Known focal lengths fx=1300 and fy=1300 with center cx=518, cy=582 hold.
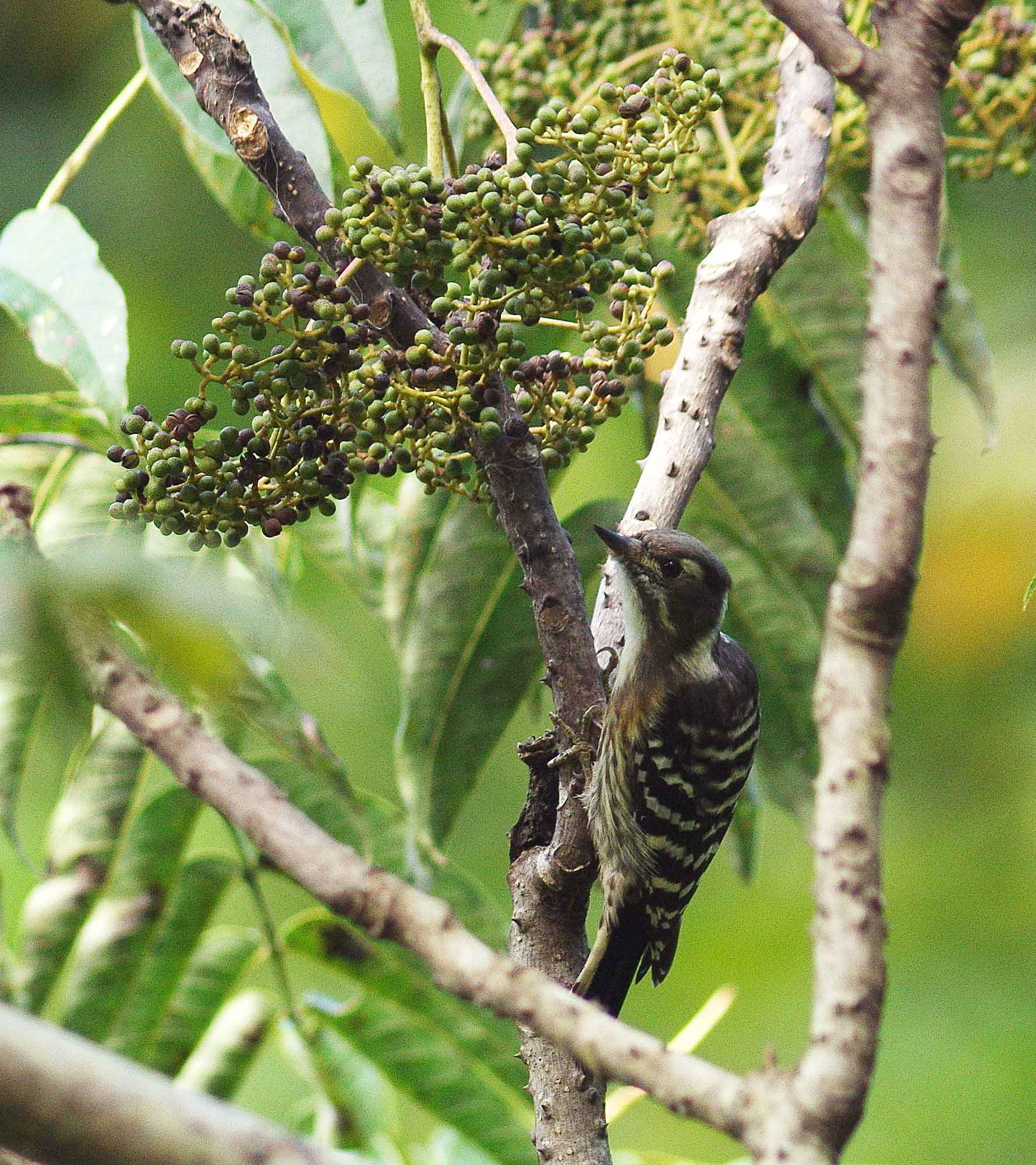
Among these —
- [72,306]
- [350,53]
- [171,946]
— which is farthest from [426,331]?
[171,946]

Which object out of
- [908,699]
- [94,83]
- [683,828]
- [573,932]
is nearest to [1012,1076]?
[908,699]

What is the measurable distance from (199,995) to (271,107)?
5.92 feet

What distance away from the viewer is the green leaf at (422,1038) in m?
2.72

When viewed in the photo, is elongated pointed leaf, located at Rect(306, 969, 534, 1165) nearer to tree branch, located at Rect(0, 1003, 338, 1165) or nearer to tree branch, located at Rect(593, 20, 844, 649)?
tree branch, located at Rect(593, 20, 844, 649)

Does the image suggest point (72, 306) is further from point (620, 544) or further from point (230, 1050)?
point (230, 1050)

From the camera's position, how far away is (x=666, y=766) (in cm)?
291

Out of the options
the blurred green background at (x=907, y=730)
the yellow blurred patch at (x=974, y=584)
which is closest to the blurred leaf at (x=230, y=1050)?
the blurred green background at (x=907, y=730)

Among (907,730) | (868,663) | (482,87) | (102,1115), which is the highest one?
(482,87)

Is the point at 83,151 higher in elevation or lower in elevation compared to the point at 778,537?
higher

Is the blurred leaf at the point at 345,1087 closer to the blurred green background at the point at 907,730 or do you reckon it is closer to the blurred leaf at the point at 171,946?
the blurred leaf at the point at 171,946

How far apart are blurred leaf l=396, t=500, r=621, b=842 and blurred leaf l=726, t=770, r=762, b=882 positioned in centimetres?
65

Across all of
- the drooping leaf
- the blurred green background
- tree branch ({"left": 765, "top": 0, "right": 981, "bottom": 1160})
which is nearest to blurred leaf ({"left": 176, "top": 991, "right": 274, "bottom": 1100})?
the drooping leaf

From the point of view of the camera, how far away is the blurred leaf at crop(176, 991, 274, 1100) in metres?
2.80

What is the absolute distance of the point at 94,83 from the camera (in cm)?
720
